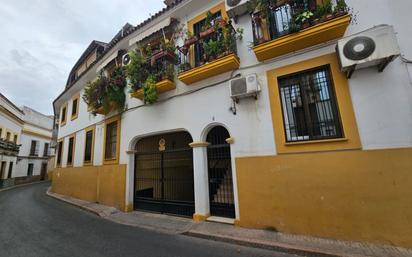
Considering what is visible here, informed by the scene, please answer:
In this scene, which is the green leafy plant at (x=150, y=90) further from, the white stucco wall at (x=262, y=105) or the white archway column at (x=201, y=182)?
the white archway column at (x=201, y=182)

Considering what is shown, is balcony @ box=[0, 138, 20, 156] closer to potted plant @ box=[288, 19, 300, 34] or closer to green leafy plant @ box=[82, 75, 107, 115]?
green leafy plant @ box=[82, 75, 107, 115]

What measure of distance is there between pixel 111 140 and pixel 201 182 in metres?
6.02

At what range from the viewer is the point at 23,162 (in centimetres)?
2678

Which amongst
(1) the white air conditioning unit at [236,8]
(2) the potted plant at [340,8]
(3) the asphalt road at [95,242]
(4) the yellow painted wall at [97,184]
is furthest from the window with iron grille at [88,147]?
(2) the potted plant at [340,8]

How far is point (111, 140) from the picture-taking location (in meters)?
9.88

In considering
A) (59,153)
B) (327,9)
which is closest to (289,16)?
(327,9)

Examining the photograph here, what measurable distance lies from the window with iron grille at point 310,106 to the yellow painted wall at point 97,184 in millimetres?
6962

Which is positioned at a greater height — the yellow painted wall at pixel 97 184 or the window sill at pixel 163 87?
the window sill at pixel 163 87

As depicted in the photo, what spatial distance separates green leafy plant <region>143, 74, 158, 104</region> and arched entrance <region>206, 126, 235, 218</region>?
97.3 inches

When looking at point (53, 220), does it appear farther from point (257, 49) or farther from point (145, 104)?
point (257, 49)

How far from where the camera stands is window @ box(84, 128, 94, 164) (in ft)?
35.7

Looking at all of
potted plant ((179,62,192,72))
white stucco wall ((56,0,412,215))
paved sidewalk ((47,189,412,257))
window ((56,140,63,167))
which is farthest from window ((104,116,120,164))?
window ((56,140,63,167))

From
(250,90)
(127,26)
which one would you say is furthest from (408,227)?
(127,26)

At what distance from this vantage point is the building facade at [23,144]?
21.9 m
